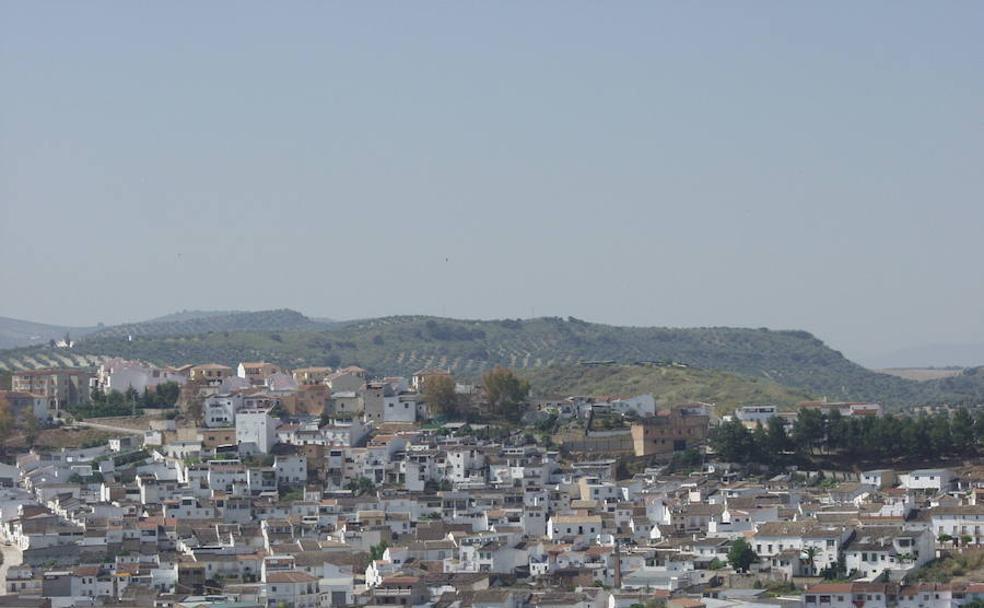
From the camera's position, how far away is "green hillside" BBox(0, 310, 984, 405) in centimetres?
9369

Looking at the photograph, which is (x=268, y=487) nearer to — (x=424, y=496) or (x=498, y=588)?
(x=424, y=496)

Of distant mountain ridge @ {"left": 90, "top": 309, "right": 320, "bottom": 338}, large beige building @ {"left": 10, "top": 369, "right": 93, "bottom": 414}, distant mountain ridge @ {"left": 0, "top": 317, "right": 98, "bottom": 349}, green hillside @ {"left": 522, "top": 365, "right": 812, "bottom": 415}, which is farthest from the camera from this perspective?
distant mountain ridge @ {"left": 0, "top": 317, "right": 98, "bottom": 349}

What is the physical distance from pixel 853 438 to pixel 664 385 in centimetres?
1702

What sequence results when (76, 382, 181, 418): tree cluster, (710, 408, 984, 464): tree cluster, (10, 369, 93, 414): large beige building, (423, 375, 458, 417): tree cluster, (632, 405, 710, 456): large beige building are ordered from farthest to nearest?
1. (10, 369, 93, 414): large beige building
2. (76, 382, 181, 418): tree cluster
3. (423, 375, 458, 417): tree cluster
4. (632, 405, 710, 456): large beige building
5. (710, 408, 984, 464): tree cluster

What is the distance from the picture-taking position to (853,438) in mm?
49438

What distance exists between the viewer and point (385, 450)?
50.0 meters

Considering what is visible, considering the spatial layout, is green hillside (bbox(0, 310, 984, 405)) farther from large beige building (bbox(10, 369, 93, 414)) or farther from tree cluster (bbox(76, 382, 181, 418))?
tree cluster (bbox(76, 382, 181, 418))

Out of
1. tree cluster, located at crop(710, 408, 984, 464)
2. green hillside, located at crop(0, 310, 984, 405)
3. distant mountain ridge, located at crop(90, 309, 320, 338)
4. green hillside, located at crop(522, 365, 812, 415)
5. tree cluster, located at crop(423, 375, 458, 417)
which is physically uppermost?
distant mountain ridge, located at crop(90, 309, 320, 338)

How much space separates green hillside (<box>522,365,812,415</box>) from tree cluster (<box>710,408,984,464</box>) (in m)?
9.31

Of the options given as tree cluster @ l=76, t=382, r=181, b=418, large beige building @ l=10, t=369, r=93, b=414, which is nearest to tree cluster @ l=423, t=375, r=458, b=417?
tree cluster @ l=76, t=382, r=181, b=418

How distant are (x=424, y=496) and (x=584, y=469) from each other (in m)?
4.78

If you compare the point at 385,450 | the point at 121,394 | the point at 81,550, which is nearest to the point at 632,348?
the point at 121,394

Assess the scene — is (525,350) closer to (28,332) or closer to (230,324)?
(230,324)

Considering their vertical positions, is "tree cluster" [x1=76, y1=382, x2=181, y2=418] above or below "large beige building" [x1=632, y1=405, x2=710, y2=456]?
above
